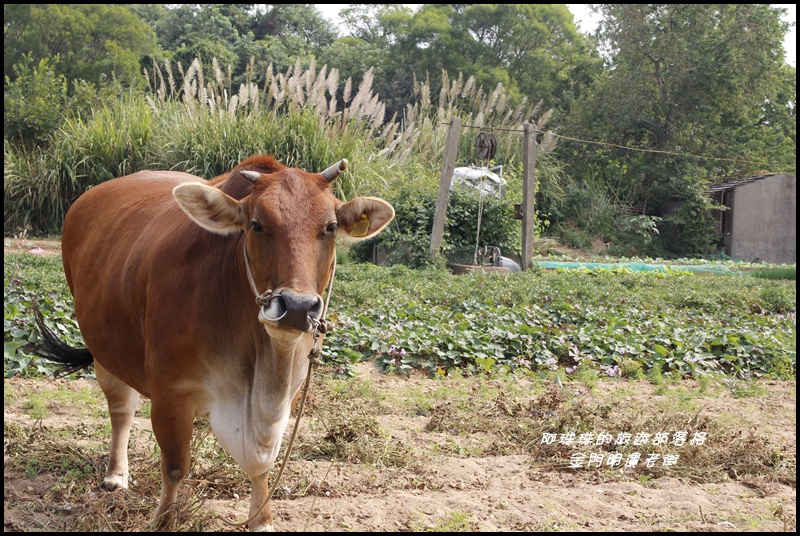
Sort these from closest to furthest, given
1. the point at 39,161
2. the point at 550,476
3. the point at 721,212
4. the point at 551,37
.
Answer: the point at 550,476 < the point at 39,161 < the point at 721,212 < the point at 551,37

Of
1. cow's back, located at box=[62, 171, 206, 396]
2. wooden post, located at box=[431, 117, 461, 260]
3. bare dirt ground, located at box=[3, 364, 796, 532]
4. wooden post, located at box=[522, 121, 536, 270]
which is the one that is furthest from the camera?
wooden post, located at box=[522, 121, 536, 270]

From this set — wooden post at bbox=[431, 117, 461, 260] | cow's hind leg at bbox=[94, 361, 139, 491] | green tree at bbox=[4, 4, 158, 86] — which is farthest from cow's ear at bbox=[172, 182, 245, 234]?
green tree at bbox=[4, 4, 158, 86]

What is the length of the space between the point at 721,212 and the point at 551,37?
16.3 metres

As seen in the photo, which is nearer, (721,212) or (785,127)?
(721,212)

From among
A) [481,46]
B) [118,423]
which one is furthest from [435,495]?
[481,46]

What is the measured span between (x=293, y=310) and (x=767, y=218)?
21.0m

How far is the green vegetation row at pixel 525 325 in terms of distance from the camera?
6.94m

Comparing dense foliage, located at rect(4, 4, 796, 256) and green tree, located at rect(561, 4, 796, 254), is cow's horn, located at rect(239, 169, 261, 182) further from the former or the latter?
green tree, located at rect(561, 4, 796, 254)

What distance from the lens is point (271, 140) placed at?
44.3 ft

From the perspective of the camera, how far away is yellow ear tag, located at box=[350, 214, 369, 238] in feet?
11.1

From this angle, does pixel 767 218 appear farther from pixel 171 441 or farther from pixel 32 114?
pixel 171 441

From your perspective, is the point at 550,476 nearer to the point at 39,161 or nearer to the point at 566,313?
the point at 566,313

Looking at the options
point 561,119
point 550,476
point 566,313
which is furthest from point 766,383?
point 561,119

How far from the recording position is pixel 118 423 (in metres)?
4.23
